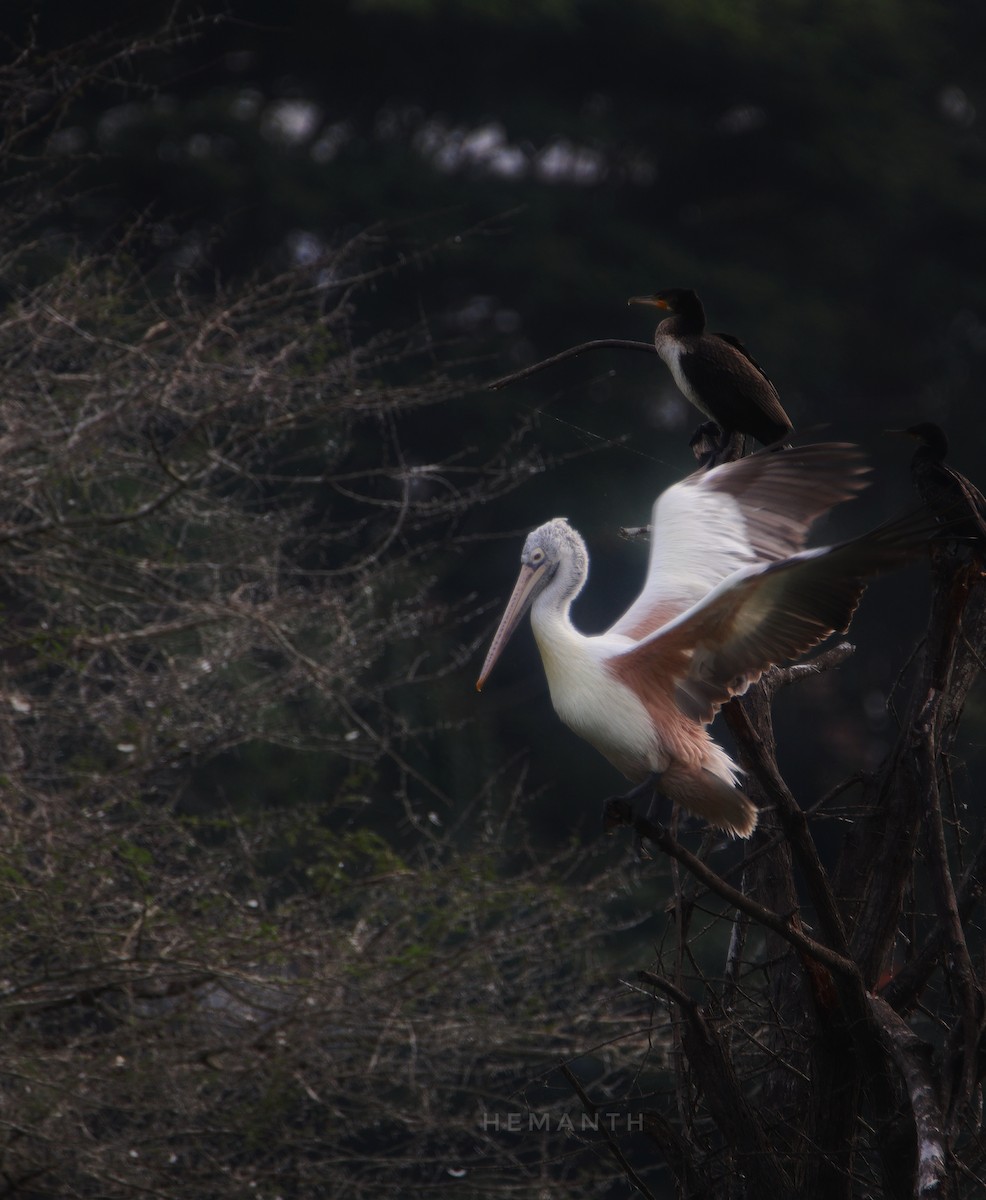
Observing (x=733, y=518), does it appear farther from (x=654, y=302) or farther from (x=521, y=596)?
(x=654, y=302)

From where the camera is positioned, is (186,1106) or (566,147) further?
(566,147)

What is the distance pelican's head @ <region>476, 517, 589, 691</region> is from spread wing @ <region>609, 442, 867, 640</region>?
0.14 meters

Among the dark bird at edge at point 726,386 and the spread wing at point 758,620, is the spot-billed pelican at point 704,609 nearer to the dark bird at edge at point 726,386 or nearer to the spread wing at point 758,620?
the spread wing at point 758,620

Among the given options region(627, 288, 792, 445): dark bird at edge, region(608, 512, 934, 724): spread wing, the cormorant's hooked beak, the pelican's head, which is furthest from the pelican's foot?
the cormorant's hooked beak

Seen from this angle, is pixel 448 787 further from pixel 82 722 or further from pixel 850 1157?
pixel 850 1157

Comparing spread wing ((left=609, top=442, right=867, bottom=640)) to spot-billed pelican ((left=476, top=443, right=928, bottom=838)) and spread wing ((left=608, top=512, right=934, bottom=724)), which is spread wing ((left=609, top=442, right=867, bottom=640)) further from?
spread wing ((left=608, top=512, right=934, bottom=724))

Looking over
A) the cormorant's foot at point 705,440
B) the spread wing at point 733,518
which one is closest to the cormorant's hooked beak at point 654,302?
the cormorant's foot at point 705,440

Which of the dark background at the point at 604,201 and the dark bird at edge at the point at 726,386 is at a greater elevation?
the dark bird at edge at the point at 726,386

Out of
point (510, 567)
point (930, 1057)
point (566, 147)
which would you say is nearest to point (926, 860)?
point (930, 1057)

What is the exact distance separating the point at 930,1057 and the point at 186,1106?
11.3 ft

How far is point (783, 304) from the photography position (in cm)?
999

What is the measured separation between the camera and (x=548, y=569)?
10.1ft

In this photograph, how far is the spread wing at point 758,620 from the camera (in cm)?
238

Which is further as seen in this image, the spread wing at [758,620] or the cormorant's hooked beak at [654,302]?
the cormorant's hooked beak at [654,302]
